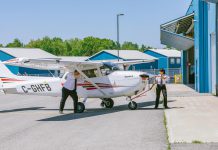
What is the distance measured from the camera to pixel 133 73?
15.9m

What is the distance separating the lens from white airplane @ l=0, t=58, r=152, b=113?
52.1ft

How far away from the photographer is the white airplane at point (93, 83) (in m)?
15.9

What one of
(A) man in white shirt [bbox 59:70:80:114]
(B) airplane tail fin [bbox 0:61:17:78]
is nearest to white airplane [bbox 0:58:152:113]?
(B) airplane tail fin [bbox 0:61:17:78]

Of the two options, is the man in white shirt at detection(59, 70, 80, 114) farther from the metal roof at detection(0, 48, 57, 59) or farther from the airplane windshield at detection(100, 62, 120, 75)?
the metal roof at detection(0, 48, 57, 59)

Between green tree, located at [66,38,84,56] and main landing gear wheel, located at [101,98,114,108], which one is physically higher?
green tree, located at [66,38,84,56]

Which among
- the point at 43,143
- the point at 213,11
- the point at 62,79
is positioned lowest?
the point at 43,143

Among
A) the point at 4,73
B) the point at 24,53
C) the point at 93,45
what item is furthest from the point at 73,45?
the point at 4,73

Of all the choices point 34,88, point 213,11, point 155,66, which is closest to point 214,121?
point 34,88

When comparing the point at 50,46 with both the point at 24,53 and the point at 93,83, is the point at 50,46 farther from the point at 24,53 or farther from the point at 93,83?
the point at 93,83

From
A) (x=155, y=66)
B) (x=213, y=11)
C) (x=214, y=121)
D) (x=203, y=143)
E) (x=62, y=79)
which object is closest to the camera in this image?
(x=203, y=143)

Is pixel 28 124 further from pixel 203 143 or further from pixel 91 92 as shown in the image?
pixel 203 143

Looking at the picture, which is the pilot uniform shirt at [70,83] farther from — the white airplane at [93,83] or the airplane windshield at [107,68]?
the airplane windshield at [107,68]

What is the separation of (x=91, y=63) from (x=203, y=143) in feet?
26.9

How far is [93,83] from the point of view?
16.2 m
